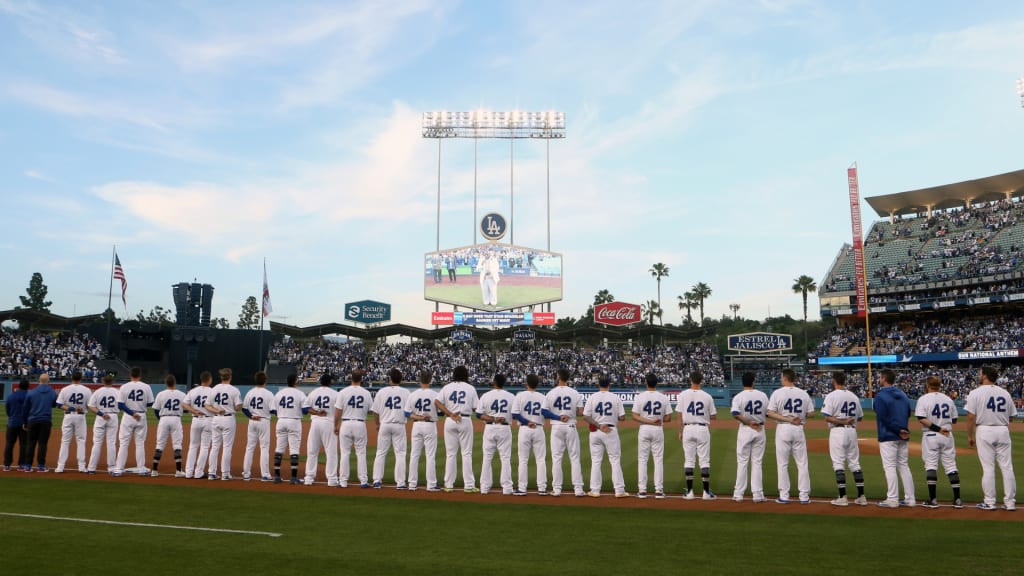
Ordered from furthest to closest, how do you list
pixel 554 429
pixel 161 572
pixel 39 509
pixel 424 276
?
pixel 424 276 < pixel 554 429 < pixel 39 509 < pixel 161 572

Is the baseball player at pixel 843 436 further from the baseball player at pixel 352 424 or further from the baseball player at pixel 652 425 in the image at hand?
the baseball player at pixel 352 424

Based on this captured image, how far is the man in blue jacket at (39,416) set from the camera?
14789 mm

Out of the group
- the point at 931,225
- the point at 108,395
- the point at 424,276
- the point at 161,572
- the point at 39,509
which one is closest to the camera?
the point at 161,572

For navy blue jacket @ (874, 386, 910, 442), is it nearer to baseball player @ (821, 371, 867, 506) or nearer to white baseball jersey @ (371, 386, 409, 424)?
baseball player @ (821, 371, 867, 506)

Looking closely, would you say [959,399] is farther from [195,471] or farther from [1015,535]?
[195,471]

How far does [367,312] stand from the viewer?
59.3 meters

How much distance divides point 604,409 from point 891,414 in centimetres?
453

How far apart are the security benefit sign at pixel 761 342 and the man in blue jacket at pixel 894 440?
45.0 m

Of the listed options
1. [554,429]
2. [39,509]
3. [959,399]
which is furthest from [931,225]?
[39,509]

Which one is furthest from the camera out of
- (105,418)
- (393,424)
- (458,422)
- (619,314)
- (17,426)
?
(619,314)

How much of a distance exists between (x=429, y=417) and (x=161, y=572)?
21.5 ft

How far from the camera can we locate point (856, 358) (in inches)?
2282

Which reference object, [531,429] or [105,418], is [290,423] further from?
[531,429]

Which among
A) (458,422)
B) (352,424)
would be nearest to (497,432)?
(458,422)
